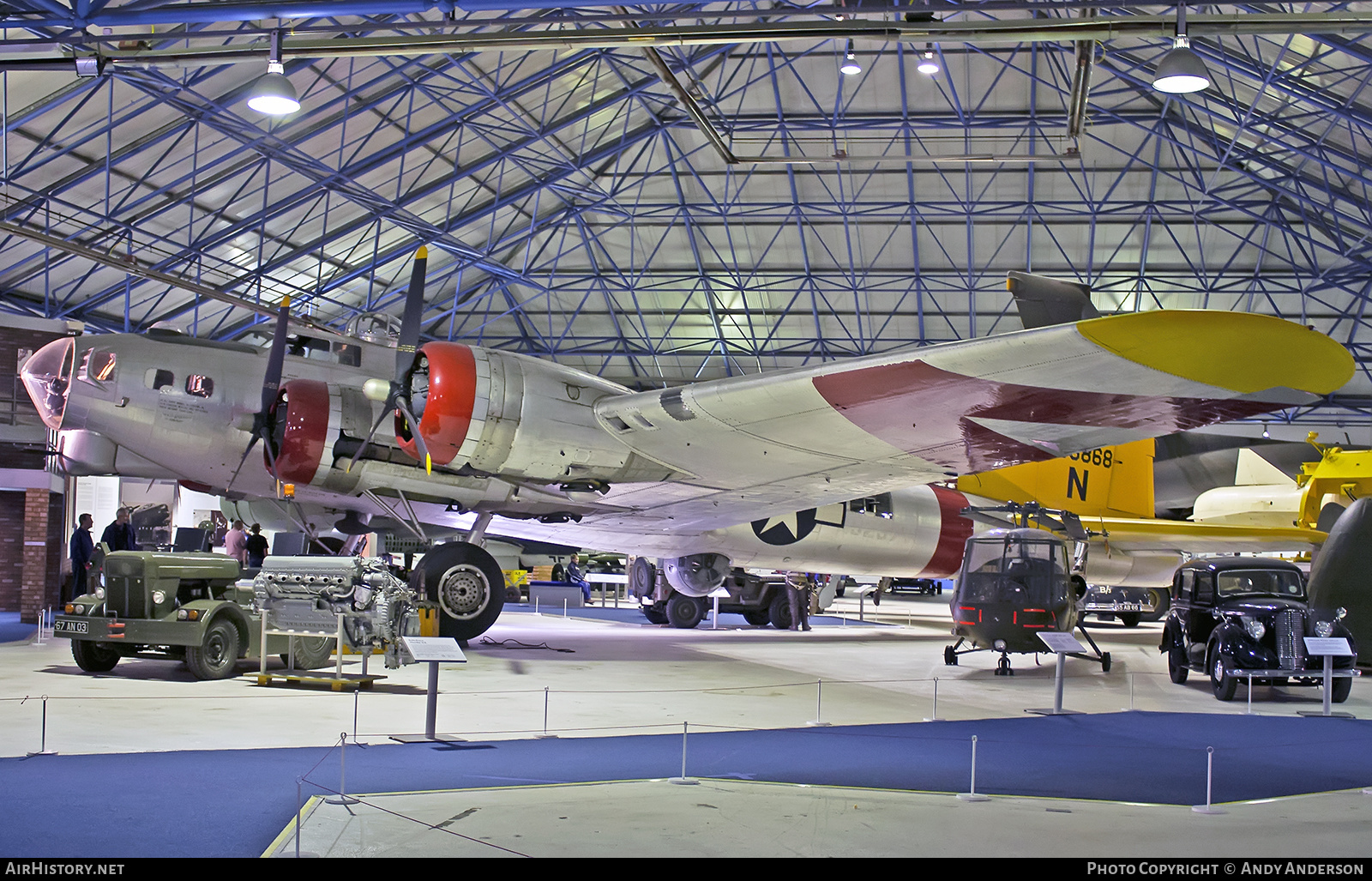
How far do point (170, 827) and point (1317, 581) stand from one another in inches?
531

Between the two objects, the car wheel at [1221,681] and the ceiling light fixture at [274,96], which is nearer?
the ceiling light fixture at [274,96]

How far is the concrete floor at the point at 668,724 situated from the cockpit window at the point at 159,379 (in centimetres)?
337

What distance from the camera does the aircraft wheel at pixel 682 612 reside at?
21719 millimetres

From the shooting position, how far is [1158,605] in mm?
27734

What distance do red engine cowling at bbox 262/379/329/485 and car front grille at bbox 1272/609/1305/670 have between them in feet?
35.7

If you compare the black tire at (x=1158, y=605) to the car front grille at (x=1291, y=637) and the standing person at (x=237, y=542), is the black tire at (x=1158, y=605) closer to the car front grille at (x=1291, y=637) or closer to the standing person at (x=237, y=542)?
the car front grille at (x=1291, y=637)

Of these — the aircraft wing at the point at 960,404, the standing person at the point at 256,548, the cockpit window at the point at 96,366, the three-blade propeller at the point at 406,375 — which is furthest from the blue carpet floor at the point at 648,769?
the standing person at the point at 256,548

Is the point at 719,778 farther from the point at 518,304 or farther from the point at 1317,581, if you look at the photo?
the point at 518,304

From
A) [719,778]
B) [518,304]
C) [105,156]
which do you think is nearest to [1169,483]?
[518,304]

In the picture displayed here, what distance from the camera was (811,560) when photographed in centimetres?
1808

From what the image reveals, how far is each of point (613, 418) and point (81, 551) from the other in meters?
9.83

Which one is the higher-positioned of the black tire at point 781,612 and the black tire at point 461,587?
the black tire at point 461,587

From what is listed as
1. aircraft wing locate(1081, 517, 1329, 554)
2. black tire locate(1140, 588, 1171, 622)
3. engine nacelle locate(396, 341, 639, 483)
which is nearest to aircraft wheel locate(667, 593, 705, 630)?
aircraft wing locate(1081, 517, 1329, 554)

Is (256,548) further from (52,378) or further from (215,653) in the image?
(215,653)
